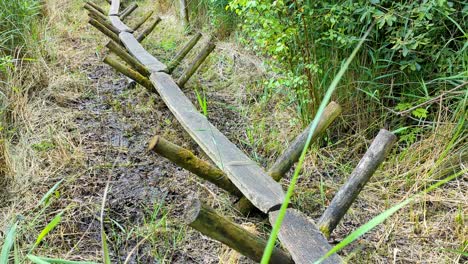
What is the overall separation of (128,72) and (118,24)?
245cm

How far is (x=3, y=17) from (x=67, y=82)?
0.80m

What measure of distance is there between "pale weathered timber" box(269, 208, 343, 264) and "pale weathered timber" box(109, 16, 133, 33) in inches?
162

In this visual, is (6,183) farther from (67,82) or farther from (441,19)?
(441,19)

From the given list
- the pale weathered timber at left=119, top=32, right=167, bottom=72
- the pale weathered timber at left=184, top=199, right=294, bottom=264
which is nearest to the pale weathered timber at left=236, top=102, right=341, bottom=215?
the pale weathered timber at left=184, top=199, right=294, bottom=264

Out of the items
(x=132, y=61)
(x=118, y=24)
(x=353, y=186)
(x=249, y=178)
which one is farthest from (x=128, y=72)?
(x=118, y=24)

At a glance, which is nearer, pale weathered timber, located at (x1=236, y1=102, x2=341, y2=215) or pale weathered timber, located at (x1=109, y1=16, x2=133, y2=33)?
pale weathered timber, located at (x1=236, y1=102, x2=341, y2=215)

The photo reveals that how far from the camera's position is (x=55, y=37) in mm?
4637

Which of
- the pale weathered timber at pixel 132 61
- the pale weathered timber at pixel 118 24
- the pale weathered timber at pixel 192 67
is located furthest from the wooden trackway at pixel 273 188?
the pale weathered timber at pixel 118 24

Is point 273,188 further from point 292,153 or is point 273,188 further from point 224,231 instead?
point 224,231

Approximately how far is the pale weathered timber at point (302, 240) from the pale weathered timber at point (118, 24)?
4124mm

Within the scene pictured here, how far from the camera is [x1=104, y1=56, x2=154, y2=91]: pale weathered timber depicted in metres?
3.22

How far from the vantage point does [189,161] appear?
5.95 feet

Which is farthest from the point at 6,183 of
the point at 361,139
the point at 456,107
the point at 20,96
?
the point at 456,107

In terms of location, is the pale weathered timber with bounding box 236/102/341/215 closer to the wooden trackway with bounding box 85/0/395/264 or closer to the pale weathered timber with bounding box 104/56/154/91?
the wooden trackway with bounding box 85/0/395/264
